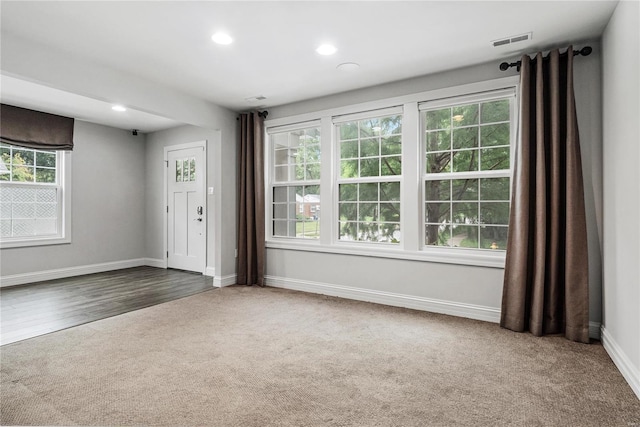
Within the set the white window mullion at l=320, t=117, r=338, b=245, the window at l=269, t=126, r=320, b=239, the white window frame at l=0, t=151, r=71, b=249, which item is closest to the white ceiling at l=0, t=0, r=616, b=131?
the white window mullion at l=320, t=117, r=338, b=245

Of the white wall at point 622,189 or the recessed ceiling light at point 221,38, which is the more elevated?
the recessed ceiling light at point 221,38

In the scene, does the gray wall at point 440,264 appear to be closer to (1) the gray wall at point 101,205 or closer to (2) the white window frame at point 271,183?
(2) the white window frame at point 271,183

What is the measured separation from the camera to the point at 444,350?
8.89ft

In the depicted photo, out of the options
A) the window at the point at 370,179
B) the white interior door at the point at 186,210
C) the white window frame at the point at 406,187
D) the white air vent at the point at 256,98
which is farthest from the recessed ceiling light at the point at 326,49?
the white interior door at the point at 186,210

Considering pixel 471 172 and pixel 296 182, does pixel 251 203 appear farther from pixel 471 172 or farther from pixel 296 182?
pixel 471 172

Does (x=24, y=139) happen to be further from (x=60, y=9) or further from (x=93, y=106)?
(x=60, y=9)

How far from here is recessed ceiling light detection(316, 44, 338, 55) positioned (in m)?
3.06

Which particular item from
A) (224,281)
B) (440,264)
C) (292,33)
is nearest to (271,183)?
(224,281)

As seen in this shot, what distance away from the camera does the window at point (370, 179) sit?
4027 mm

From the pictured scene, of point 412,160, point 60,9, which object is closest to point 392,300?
point 412,160

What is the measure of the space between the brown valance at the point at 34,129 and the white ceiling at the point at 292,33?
2.50 meters

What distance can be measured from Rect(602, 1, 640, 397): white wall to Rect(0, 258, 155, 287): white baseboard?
6669mm

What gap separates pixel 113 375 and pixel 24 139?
438 centimetres

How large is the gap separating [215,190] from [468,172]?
3.34 meters
